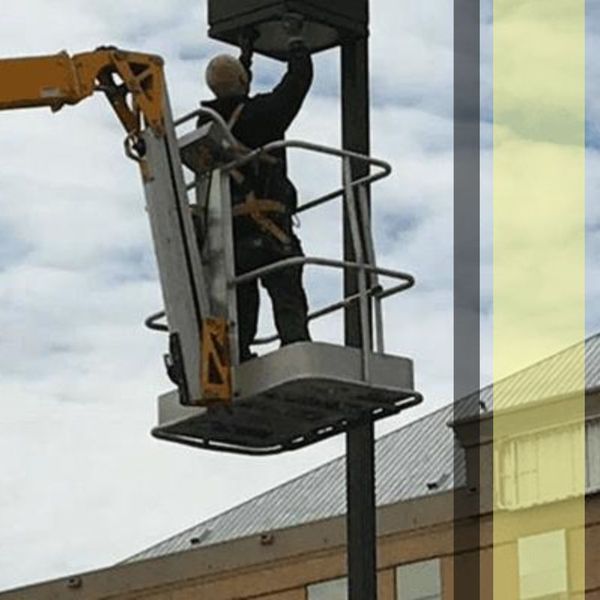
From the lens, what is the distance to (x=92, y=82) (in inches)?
551

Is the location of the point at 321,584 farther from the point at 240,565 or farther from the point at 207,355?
the point at 207,355

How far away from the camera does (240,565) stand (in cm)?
6012

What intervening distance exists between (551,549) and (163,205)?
43.0m

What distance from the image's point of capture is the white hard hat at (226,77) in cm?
1362

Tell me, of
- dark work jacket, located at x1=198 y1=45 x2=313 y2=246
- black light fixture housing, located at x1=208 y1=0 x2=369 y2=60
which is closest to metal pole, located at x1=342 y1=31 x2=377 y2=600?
black light fixture housing, located at x1=208 y1=0 x2=369 y2=60

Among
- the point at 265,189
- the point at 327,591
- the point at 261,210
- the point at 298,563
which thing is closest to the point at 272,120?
the point at 265,189

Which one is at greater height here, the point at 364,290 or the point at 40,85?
the point at 40,85

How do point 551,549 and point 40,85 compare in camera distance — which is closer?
point 40,85

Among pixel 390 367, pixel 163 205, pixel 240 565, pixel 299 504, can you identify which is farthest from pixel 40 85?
pixel 299 504

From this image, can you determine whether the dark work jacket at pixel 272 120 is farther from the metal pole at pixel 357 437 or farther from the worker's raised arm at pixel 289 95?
the metal pole at pixel 357 437

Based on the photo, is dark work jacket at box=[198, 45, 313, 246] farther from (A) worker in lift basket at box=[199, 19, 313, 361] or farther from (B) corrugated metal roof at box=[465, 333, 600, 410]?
(B) corrugated metal roof at box=[465, 333, 600, 410]

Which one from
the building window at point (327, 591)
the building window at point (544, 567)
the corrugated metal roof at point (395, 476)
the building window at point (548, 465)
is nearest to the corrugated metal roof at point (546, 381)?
the corrugated metal roof at point (395, 476)

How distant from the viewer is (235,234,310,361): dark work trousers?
13.3 metres

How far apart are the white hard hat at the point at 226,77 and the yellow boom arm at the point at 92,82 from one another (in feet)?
0.89
